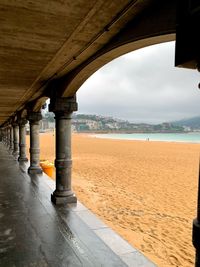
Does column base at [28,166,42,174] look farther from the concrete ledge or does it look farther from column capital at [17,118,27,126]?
the concrete ledge

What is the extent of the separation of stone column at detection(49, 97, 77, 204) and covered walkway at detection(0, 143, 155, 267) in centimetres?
32

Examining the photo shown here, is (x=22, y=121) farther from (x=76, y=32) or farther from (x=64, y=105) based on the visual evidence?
(x=76, y=32)

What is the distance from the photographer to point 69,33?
3.53m

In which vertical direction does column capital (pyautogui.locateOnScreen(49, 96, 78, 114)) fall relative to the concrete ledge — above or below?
above

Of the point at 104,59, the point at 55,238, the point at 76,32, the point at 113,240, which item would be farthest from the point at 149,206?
the point at 76,32

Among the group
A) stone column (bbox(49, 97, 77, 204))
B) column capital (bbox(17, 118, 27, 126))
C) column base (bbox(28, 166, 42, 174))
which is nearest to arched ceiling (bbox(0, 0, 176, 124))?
stone column (bbox(49, 97, 77, 204))

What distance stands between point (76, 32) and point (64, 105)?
324 cm

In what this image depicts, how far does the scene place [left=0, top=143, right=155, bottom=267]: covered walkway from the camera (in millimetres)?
3828

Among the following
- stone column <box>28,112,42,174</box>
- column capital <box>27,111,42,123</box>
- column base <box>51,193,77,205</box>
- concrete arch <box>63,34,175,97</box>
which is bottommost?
column base <box>51,193,77,205</box>

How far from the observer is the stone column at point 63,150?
21.9ft

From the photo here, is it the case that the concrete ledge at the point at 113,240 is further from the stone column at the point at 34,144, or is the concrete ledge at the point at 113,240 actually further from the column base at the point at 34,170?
the stone column at the point at 34,144

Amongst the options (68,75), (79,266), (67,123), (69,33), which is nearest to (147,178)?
(67,123)

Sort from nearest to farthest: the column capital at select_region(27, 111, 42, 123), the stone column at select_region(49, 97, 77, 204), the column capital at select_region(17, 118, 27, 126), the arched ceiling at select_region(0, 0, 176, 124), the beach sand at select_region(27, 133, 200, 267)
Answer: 1. the arched ceiling at select_region(0, 0, 176, 124)
2. the beach sand at select_region(27, 133, 200, 267)
3. the stone column at select_region(49, 97, 77, 204)
4. the column capital at select_region(27, 111, 42, 123)
5. the column capital at select_region(17, 118, 27, 126)

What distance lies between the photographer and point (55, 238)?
4.60 m
